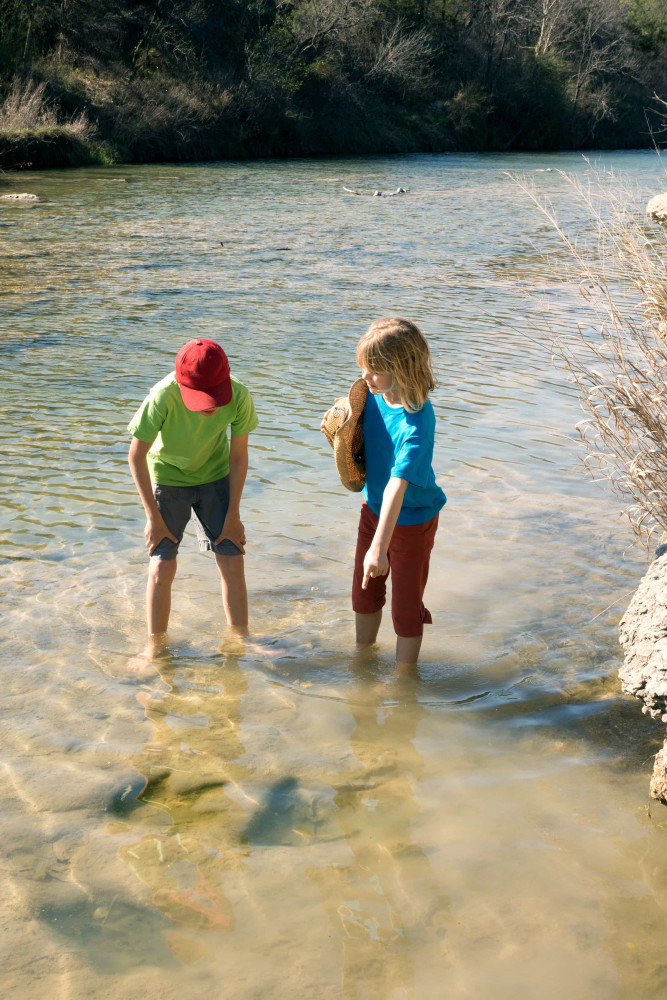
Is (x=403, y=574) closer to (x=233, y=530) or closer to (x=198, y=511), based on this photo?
(x=233, y=530)

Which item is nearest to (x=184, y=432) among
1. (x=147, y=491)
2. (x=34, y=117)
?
(x=147, y=491)

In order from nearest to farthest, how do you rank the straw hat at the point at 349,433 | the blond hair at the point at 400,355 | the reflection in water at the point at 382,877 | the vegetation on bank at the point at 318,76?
the reflection in water at the point at 382,877 < the blond hair at the point at 400,355 < the straw hat at the point at 349,433 < the vegetation on bank at the point at 318,76

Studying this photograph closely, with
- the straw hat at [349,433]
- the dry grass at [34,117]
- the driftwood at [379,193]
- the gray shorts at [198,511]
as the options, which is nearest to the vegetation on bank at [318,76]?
the dry grass at [34,117]

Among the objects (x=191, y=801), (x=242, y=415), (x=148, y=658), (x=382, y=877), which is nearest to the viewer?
(x=382, y=877)

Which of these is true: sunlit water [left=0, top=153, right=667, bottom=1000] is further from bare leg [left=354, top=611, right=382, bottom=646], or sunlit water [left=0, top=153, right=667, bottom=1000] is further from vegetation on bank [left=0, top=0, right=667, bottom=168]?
vegetation on bank [left=0, top=0, right=667, bottom=168]

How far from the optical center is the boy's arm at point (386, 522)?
3.24 meters

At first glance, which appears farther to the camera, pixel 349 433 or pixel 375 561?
pixel 349 433

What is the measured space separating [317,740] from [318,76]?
41358 millimetres

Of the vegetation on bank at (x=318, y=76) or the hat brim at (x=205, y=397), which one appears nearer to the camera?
the hat brim at (x=205, y=397)

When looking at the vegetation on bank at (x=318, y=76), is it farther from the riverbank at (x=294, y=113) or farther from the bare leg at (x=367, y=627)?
the bare leg at (x=367, y=627)

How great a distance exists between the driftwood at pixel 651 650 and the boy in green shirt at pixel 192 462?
157 centimetres

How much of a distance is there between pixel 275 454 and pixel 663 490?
3199 millimetres

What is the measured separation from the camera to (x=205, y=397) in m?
3.40

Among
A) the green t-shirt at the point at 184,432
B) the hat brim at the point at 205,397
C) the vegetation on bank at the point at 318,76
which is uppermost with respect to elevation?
the vegetation on bank at the point at 318,76
